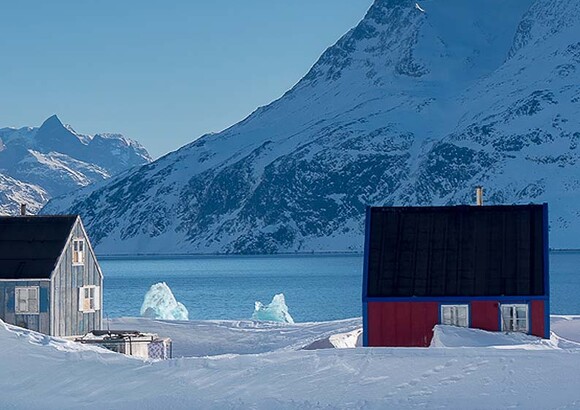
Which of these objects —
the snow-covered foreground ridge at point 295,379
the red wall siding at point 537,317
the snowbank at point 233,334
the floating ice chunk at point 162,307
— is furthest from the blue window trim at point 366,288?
the floating ice chunk at point 162,307

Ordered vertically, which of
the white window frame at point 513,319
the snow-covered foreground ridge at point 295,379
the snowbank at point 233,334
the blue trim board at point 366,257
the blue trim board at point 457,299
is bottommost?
the snowbank at point 233,334

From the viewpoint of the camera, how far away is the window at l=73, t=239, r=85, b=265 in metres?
54.3

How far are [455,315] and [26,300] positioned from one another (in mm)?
16445

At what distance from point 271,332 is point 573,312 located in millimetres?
58644

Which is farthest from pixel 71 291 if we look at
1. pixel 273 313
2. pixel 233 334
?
pixel 273 313

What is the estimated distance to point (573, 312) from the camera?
122m

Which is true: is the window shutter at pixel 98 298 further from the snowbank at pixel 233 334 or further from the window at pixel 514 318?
the window at pixel 514 318

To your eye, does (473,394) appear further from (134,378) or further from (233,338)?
(233,338)

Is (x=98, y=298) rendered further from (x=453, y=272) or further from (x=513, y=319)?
(x=513, y=319)

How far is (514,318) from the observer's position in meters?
45.3

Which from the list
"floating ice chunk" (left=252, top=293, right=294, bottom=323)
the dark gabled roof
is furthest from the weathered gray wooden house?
"floating ice chunk" (left=252, top=293, right=294, bottom=323)

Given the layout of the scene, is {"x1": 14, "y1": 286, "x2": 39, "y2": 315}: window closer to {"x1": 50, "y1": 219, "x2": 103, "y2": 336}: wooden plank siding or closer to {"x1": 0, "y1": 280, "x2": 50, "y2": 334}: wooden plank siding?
{"x1": 0, "y1": 280, "x2": 50, "y2": 334}: wooden plank siding

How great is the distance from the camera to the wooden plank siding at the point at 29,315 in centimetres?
5091

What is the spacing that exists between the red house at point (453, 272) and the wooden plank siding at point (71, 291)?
1251 cm
